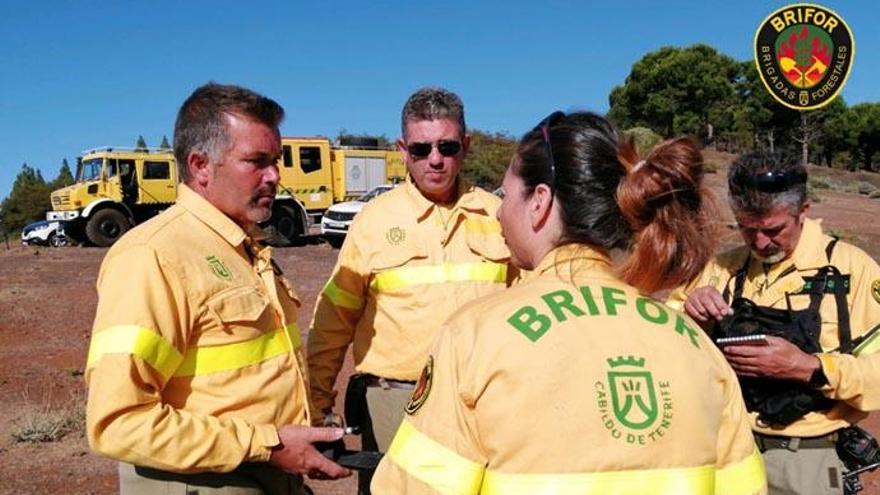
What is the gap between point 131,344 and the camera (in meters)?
1.95

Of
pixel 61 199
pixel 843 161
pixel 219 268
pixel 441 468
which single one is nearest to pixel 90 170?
pixel 61 199

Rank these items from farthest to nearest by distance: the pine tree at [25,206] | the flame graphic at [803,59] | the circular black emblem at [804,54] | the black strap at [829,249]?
the pine tree at [25,206] < the flame graphic at [803,59] < the circular black emblem at [804,54] < the black strap at [829,249]

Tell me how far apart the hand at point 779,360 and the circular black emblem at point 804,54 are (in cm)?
601

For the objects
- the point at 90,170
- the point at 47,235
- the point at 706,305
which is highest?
the point at 90,170

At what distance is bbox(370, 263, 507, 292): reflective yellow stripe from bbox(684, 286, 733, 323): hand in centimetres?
78

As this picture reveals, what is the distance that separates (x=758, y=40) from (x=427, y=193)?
6.57m

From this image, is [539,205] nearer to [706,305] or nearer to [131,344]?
[131,344]

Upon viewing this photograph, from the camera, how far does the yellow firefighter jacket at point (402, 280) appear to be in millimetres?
3090

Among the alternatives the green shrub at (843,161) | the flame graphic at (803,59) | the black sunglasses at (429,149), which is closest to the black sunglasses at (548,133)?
the black sunglasses at (429,149)

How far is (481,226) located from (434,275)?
1.03 ft

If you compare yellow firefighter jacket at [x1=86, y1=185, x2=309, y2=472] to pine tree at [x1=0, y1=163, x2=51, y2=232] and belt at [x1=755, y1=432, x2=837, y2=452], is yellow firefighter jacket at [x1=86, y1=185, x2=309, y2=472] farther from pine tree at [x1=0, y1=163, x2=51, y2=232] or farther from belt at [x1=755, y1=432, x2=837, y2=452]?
pine tree at [x1=0, y1=163, x2=51, y2=232]

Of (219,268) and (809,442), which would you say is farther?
(809,442)

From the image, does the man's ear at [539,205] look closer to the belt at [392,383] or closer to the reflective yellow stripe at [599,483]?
the reflective yellow stripe at [599,483]

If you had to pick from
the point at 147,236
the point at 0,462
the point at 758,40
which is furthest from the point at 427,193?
the point at 758,40
